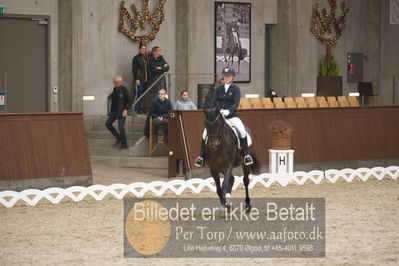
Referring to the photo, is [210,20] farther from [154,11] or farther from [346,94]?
[346,94]

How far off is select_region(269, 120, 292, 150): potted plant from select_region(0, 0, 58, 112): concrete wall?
6967 millimetres

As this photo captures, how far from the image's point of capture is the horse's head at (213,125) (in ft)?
38.7

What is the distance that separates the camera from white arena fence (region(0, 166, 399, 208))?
13609mm

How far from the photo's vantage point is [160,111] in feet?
62.4

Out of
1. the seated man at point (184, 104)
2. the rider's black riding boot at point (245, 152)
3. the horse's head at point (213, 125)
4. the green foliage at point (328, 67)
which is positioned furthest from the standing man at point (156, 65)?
the horse's head at point (213, 125)

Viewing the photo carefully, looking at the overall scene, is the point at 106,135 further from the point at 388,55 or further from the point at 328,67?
the point at 388,55

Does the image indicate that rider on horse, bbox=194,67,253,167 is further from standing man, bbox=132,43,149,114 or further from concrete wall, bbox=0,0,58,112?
concrete wall, bbox=0,0,58,112

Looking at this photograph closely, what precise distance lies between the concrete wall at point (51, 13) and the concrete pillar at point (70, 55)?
11 centimetres

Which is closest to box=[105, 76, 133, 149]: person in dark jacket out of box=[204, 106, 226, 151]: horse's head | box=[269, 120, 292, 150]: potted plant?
box=[269, 120, 292, 150]: potted plant

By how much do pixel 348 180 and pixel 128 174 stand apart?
429cm

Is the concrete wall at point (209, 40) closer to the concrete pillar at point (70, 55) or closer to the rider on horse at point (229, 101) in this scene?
the concrete pillar at point (70, 55)

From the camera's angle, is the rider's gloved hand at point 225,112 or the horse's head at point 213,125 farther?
the rider's gloved hand at point 225,112

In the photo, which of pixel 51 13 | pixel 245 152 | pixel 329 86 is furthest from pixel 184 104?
pixel 329 86

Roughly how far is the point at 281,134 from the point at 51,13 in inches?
302
